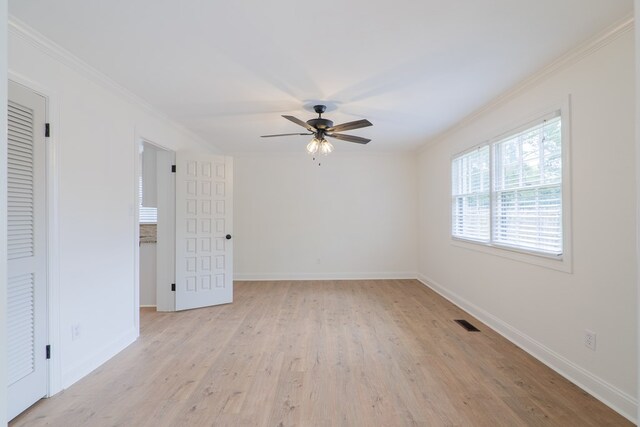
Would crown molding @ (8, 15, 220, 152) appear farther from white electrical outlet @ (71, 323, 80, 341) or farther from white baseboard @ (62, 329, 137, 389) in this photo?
white baseboard @ (62, 329, 137, 389)

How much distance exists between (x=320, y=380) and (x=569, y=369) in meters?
1.93

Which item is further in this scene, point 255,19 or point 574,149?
point 574,149

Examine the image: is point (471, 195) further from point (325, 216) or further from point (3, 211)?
point (3, 211)

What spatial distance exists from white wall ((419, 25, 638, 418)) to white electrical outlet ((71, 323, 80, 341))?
3860 millimetres

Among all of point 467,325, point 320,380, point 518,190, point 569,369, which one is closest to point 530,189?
point 518,190

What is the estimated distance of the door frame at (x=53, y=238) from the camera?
2033mm

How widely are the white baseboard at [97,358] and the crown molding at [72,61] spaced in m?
2.33

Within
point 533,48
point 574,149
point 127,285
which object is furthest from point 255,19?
point 127,285

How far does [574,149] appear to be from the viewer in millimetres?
2186

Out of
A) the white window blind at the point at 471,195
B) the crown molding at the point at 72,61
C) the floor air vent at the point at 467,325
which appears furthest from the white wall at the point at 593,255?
the crown molding at the point at 72,61

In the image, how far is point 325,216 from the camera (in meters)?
5.62

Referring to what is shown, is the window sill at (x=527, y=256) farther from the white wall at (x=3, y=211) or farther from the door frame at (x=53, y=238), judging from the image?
the door frame at (x=53, y=238)

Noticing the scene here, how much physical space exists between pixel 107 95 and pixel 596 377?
4.51 metres

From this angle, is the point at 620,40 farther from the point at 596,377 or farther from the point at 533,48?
the point at 596,377
